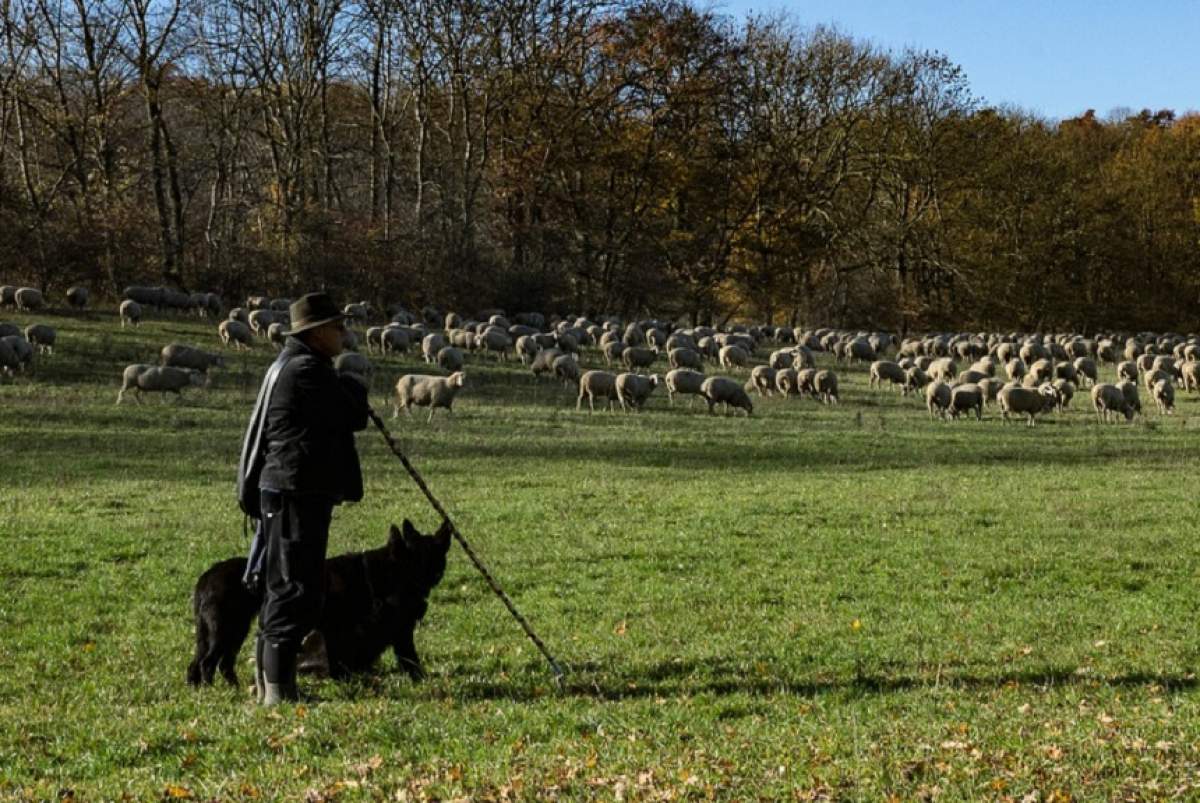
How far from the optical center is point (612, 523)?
17.3 m

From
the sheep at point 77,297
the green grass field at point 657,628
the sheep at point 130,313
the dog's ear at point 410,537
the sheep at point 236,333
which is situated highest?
the sheep at point 77,297

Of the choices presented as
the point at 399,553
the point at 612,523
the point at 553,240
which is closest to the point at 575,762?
the point at 399,553

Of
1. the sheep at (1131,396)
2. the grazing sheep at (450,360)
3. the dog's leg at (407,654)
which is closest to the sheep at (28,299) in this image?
the grazing sheep at (450,360)

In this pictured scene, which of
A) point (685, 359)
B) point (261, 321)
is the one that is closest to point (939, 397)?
point (685, 359)

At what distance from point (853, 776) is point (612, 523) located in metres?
11.1

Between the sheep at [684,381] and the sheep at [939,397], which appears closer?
→ the sheep at [939,397]

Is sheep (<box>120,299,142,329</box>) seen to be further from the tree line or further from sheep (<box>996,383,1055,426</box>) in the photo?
sheep (<box>996,383,1055,426</box>)

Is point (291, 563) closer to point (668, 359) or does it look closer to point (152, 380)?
point (152, 380)

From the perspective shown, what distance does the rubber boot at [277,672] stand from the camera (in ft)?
26.3

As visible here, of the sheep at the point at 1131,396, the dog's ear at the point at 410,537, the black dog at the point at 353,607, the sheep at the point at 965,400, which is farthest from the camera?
the sheep at the point at 1131,396

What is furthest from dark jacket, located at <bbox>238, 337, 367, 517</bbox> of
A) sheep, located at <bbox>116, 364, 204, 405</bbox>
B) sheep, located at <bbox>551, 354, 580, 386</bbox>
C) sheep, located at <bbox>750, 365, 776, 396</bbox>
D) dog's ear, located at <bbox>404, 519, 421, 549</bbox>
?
sheep, located at <bbox>750, 365, 776, 396</bbox>

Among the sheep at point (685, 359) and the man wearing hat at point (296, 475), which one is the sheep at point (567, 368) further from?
the man wearing hat at point (296, 475)

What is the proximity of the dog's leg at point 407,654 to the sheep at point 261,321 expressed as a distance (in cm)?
3453

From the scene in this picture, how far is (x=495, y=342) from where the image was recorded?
44.5 metres
